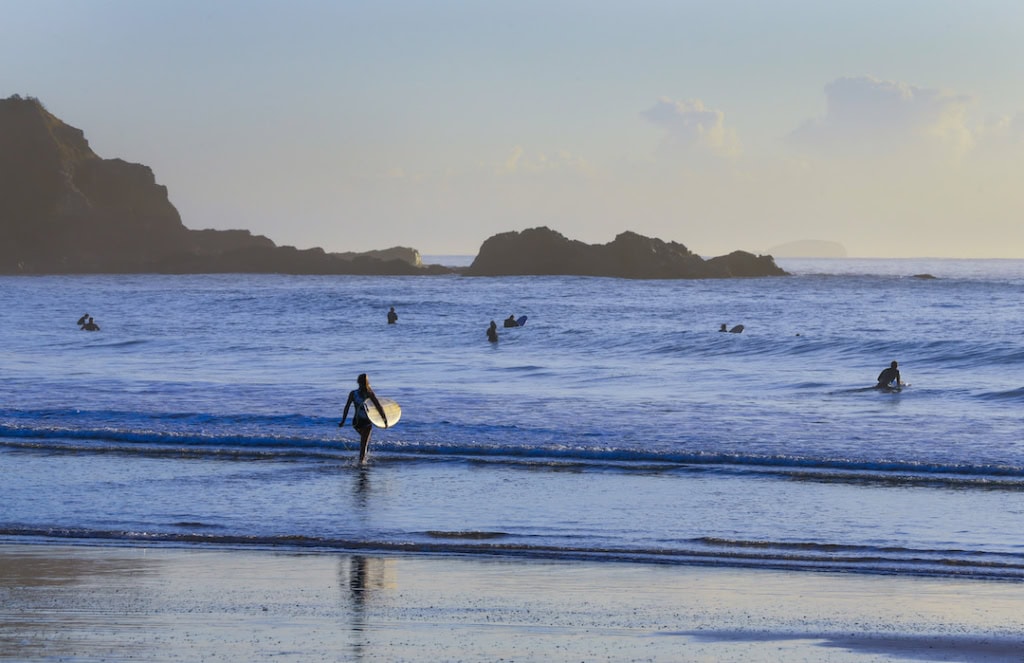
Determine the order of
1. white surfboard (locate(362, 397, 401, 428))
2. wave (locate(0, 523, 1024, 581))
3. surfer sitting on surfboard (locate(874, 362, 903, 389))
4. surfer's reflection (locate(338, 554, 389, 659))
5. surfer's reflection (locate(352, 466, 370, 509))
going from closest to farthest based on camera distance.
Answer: surfer's reflection (locate(338, 554, 389, 659)) < wave (locate(0, 523, 1024, 581)) < surfer's reflection (locate(352, 466, 370, 509)) < white surfboard (locate(362, 397, 401, 428)) < surfer sitting on surfboard (locate(874, 362, 903, 389))

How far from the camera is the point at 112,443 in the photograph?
19.2 meters

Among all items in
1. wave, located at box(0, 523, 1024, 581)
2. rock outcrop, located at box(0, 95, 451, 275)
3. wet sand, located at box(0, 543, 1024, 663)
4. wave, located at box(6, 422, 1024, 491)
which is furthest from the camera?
rock outcrop, located at box(0, 95, 451, 275)

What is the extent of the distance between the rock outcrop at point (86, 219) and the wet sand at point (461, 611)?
149 metres

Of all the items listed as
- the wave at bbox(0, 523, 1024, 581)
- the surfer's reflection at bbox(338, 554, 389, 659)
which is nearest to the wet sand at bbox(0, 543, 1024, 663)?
the surfer's reflection at bbox(338, 554, 389, 659)

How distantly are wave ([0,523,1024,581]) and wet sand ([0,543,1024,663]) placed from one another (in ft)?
0.97

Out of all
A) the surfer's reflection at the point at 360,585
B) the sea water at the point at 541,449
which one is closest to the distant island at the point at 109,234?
the sea water at the point at 541,449

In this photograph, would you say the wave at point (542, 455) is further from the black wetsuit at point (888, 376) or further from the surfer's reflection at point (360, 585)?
the black wetsuit at point (888, 376)

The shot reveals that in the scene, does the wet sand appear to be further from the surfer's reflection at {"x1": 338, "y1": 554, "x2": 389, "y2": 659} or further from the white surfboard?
the white surfboard

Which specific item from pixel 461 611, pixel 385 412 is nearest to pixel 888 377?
Result: pixel 385 412

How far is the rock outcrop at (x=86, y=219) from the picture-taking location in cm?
16838

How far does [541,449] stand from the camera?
720 inches

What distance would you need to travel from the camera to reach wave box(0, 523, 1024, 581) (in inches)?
434

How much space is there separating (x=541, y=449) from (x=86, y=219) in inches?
6826

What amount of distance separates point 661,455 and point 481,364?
58.0ft
